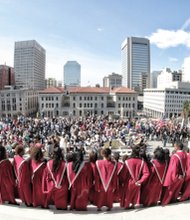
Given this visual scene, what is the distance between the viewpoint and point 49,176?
607 cm

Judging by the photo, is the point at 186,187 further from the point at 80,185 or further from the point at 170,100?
the point at 170,100

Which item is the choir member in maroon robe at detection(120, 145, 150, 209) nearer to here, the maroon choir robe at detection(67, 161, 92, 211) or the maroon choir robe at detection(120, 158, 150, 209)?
the maroon choir robe at detection(120, 158, 150, 209)

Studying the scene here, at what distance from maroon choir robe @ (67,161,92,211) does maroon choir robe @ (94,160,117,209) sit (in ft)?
0.72

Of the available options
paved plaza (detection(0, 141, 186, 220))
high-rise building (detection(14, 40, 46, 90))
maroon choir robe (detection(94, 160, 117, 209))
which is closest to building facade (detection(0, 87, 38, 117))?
high-rise building (detection(14, 40, 46, 90))

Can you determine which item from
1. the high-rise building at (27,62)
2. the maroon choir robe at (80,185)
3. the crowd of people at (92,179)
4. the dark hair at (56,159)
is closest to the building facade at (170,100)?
the high-rise building at (27,62)

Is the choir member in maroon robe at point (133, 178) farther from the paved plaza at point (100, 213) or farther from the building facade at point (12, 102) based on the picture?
the building facade at point (12, 102)

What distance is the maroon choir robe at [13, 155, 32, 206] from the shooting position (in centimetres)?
613

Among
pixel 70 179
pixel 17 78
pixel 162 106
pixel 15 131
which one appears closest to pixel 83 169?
pixel 70 179

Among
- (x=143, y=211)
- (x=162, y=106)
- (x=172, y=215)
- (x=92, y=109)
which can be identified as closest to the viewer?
(x=172, y=215)

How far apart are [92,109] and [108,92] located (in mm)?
8028

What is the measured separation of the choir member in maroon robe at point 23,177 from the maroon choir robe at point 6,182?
153 millimetres

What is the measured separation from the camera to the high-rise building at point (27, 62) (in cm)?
16050

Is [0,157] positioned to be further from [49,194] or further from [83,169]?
[83,169]

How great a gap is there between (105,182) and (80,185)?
60 centimetres
